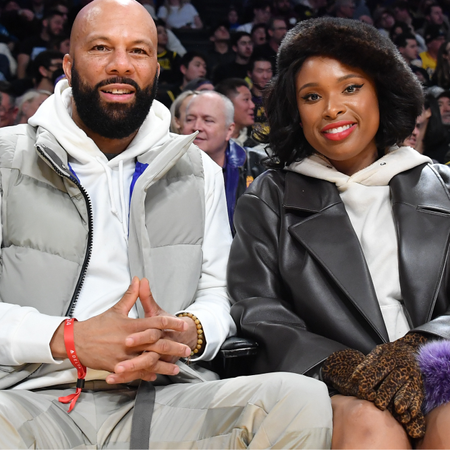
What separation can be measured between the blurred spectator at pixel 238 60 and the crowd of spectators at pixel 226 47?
0.01 metres

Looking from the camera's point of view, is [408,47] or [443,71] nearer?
[443,71]

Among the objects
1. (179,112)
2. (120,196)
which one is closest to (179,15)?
(179,112)

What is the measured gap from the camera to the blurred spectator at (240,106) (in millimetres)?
5582

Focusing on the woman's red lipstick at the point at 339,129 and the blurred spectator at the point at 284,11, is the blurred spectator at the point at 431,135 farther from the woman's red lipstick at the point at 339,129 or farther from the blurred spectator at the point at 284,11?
the blurred spectator at the point at 284,11

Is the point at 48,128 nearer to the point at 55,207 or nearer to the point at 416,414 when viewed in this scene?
the point at 55,207

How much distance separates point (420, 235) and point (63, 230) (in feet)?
3.70

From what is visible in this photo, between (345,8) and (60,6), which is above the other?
(345,8)

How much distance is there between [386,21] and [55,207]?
7413 mm

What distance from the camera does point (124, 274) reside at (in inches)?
79.8

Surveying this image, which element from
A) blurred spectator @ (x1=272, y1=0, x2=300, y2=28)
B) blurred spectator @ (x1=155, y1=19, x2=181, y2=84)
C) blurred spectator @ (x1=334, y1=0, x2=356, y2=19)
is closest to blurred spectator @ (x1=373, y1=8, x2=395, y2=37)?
blurred spectator @ (x1=334, y1=0, x2=356, y2=19)

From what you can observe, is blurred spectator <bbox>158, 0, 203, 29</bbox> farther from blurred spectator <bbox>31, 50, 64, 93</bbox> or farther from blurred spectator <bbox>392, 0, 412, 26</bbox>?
blurred spectator <bbox>392, 0, 412, 26</bbox>

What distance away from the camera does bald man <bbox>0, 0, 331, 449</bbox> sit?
1.62 meters

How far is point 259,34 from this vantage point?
26.3 feet

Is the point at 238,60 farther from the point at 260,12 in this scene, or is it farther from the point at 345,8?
the point at 345,8
